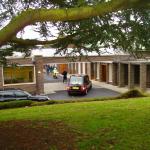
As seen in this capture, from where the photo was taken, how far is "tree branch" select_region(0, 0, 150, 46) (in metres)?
6.10

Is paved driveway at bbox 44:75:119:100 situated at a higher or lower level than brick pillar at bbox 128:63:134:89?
lower

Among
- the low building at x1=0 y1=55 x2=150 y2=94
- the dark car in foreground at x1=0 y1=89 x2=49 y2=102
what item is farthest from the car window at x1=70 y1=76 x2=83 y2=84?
the dark car in foreground at x1=0 y1=89 x2=49 y2=102

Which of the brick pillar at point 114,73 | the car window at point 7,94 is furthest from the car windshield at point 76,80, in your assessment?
the car window at point 7,94

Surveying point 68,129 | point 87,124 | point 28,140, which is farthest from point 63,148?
point 87,124

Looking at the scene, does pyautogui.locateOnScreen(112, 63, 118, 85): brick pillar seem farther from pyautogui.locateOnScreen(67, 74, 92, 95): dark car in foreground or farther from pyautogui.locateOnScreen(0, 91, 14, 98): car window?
pyautogui.locateOnScreen(0, 91, 14, 98): car window

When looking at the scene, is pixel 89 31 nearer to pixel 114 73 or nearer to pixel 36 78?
pixel 36 78

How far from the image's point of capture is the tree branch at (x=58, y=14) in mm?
6098

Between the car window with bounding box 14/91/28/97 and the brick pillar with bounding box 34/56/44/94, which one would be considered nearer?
the car window with bounding box 14/91/28/97

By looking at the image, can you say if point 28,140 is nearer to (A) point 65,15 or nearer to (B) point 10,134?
(B) point 10,134

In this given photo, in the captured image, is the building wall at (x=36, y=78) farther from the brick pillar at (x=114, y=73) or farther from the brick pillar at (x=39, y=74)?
the brick pillar at (x=114, y=73)

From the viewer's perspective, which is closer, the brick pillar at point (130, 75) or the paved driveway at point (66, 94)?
the paved driveway at point (66, 94)

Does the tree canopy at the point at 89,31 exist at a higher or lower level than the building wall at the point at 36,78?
higher

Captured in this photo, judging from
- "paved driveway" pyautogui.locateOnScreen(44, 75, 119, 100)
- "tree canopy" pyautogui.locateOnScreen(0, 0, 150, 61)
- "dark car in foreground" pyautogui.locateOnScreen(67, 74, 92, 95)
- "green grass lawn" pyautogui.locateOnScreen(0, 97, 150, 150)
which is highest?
"tree canopy" pyautogui.locateOnScreen(0, 0, 150, 61)

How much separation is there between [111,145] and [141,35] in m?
2.57
